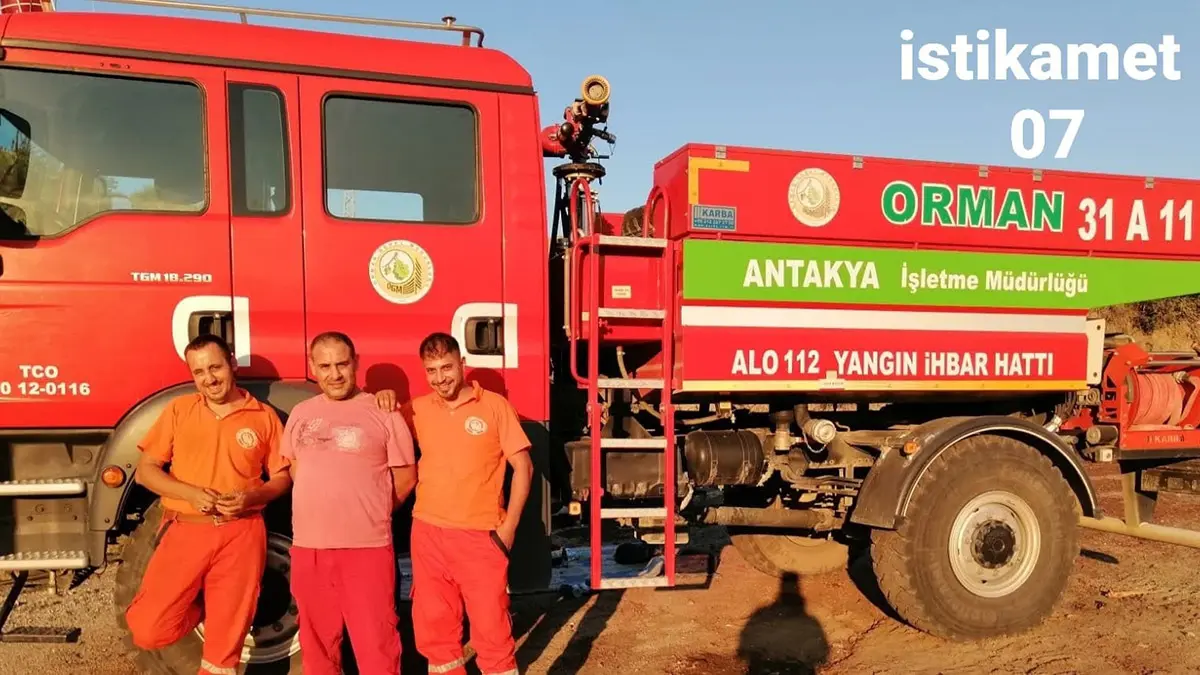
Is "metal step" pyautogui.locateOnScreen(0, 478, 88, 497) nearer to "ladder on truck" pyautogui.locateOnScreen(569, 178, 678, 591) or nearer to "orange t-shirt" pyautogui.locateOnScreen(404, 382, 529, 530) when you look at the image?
"orange t-shirt" pyautogui.locateOnScreen(404, 382, 529, 530)

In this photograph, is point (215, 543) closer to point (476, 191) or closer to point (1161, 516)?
point (476, 191)

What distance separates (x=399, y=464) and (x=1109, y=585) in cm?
515

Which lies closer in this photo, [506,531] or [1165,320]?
[506,531]

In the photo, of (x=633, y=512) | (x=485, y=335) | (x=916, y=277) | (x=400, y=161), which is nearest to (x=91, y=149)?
(x=400, y=161)

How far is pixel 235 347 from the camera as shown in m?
3.76

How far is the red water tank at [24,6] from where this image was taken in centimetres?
378

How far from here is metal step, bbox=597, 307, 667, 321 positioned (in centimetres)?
427

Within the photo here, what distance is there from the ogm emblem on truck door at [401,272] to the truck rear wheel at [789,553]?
3243 mm

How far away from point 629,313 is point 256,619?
2.29 meters

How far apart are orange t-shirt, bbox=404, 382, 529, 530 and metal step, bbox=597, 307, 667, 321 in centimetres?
87

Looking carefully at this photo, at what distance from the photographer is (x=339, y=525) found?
337 cm

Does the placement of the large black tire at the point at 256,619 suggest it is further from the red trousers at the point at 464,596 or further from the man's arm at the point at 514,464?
the man's arm at the point at 514,464

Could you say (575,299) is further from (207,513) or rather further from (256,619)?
(256,619)

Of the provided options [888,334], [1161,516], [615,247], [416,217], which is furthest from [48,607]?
[1161,516]
